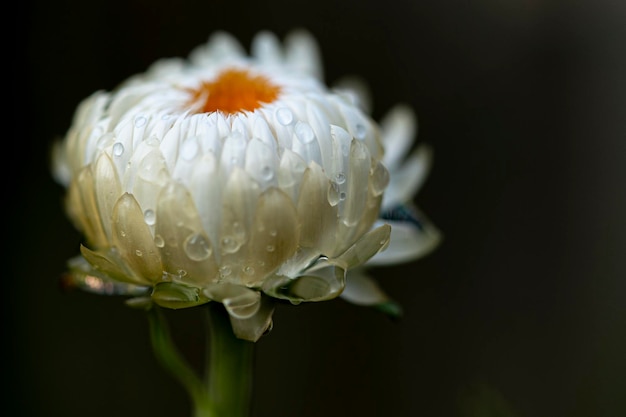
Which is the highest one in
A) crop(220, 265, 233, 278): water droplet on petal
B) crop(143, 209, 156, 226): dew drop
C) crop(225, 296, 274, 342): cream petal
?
crop(143, 209, 156, 226): dew drop

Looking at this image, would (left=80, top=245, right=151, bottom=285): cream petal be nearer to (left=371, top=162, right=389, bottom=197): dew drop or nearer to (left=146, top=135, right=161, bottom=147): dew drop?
(left=146, top=135, right=161, bottom=147): dew drop

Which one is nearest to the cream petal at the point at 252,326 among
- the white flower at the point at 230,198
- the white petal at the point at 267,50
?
the white flower at the point at 230,198

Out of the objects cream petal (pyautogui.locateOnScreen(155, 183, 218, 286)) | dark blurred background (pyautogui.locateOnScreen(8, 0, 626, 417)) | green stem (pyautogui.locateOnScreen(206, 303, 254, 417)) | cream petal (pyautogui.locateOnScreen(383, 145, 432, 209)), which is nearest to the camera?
cream petal (pyautogui.locateOnScreen(155, 183, 218, 286))

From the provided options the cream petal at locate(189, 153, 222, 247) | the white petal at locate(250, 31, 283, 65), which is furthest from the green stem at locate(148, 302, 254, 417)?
the white petal at locate(250, 31, 283, 65)

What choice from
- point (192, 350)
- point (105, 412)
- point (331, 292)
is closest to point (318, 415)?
point (192, 350)

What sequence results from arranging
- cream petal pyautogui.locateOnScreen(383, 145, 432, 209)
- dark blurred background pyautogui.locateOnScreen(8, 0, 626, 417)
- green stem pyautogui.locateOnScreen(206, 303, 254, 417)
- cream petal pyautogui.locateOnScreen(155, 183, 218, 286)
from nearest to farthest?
cream petal pyautogui.locateOnScreen(155, 183, 218, 286)
green stem pyautogui.locateOnScreen(206, 303, 254, 417)
cream petal pyautogui.locateOnScreen(383, 145, 432, 209)
dark blurred background pyautogui.locateOnScreen(8, 0, 626, 417)

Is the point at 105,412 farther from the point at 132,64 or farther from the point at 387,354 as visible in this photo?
the point at 132,64
